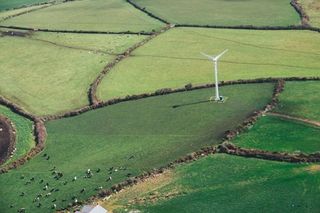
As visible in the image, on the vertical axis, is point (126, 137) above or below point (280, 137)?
below

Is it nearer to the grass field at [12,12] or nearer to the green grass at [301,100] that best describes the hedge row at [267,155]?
the green grass at [301,100]

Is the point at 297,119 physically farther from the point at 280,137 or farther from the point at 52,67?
the point at 52,67

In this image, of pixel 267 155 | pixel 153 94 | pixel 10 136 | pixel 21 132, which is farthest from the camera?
pixel 153 94

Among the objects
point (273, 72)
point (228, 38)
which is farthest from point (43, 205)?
point (228, 38)

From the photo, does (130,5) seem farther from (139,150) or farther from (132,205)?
(132,205)

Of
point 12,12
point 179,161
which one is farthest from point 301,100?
point 12,12

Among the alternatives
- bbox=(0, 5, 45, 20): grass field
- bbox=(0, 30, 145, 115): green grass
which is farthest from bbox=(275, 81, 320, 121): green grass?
bbox=(0, 5, 45, 20): grass field

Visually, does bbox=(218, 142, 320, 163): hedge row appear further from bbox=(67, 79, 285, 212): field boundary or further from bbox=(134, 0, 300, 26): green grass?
bbox=(134, 0, 300, 26): green grass
